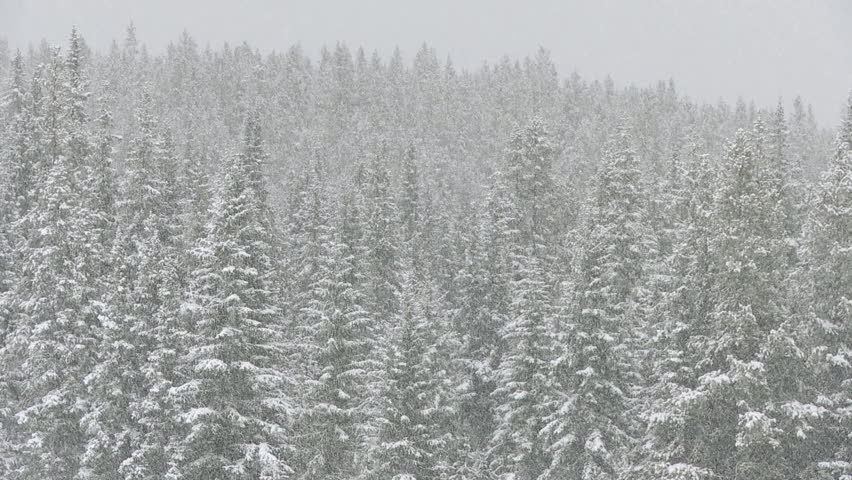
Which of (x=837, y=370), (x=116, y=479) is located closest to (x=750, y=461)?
(x=837, y=370)

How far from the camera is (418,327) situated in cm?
2856

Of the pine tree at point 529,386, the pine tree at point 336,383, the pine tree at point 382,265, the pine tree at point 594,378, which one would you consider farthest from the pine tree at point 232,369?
the pine tree at point 382,265

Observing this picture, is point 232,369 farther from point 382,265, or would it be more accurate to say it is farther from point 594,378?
point 382,265

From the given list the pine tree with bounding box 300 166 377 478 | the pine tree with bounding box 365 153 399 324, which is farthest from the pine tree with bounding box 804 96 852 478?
the pine tree with bounding box 365 153 399 324

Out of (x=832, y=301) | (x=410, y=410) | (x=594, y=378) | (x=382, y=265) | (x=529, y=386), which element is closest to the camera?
(x=832, y=301)

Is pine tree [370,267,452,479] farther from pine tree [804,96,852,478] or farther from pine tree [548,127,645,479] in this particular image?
pine tree [804,96,852,478]

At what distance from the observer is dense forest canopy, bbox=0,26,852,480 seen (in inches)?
878

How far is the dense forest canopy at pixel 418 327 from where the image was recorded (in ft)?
73.2

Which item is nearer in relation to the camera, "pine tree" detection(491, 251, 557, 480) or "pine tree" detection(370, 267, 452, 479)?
"pine tree" detection(370, 267, 452, 479)

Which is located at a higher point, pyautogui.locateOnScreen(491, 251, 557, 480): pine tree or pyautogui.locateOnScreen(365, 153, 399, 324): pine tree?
pyautogui.locateOnScreen(365, 153, 399, 324): pine tree

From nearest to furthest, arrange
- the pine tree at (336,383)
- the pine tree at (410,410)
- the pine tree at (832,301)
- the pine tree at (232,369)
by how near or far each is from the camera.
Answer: the pine tree at (832,301)
the pine tree at (232,369)
the pine tree at (410,410)
the pine tree at (336,383)

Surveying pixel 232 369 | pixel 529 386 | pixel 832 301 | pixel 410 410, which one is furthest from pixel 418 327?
pixel 832 301

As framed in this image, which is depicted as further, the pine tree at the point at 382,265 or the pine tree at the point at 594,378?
the pine tree at the point at 382,265

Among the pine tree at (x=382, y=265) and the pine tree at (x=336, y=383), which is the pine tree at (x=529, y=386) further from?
the pine tree at (x=382, y=265)
